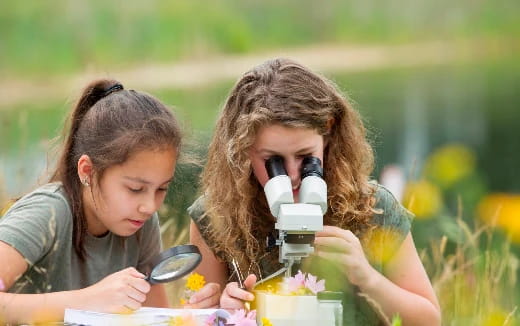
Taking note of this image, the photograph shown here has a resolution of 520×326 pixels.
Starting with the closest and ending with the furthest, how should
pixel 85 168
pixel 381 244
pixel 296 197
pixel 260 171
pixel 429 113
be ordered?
1. pixel 296 197
2. pixel 260 171
3. pixel 85 168
4. pixel 381 244
5. pixel 429 113

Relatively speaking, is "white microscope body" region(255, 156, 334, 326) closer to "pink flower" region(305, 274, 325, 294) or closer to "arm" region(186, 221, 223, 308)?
"pink flower" region(305, 274, 325, 294)

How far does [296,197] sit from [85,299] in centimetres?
59

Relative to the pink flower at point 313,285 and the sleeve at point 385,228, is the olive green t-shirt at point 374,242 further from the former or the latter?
the pink flower at point 313,285

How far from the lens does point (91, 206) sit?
2.92m

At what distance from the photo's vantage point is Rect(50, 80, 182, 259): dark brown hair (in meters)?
2.83

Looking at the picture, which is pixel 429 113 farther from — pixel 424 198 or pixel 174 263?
pixel 174 263

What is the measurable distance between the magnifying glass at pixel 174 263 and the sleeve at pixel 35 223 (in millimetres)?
319

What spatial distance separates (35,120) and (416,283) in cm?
591

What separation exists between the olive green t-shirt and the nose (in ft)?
1.11

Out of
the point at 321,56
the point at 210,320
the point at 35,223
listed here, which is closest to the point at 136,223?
the point at 35,223

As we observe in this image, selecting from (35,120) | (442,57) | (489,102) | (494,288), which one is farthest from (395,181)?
(442,57)

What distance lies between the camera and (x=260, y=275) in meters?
2.97

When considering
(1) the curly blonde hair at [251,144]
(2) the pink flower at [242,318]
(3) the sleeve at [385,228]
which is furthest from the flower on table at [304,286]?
(3) the sleeve at [385,228]

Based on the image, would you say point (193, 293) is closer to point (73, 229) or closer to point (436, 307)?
point (73, 229)
